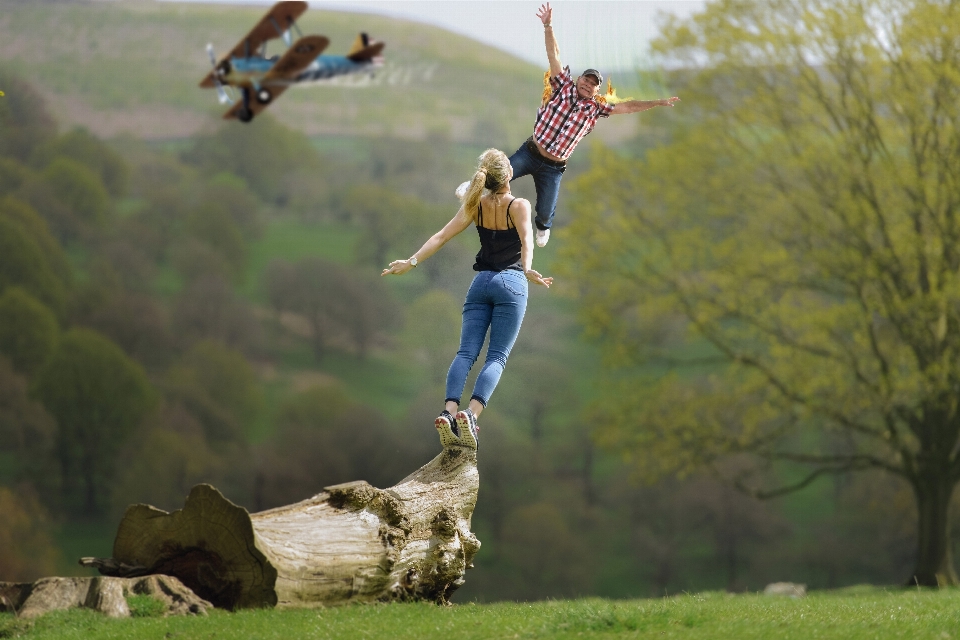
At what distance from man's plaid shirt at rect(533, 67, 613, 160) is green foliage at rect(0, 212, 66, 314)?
58.7 ft

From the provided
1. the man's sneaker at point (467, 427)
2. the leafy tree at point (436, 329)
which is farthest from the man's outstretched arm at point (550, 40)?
the leafy tree at point (436, 329)

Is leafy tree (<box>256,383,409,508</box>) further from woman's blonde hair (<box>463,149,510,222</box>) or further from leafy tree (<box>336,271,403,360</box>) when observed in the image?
woman's blonde hair (<box>463,149,510,222</box>)

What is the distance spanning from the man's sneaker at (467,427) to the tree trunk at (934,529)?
36.3 feet

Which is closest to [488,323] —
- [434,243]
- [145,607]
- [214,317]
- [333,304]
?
[434,243]

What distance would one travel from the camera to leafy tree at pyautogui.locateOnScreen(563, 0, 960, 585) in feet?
51.3

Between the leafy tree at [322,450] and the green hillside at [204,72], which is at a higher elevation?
the green hillside at [204,72]

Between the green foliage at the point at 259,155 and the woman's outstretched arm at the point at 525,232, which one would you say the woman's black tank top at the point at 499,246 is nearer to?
the woman's outstretched arm at the point at 525,232

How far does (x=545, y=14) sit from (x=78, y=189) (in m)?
19.1

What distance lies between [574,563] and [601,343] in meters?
6.24

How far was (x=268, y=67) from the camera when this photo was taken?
14.6m

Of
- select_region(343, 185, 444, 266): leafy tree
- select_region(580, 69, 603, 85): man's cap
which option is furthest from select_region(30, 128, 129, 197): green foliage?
select_region(580, 69, 603, 85): man's cap

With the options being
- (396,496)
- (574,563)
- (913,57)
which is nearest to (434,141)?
(574,563)

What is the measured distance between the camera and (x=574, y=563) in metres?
22.5

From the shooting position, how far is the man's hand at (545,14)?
730cm
